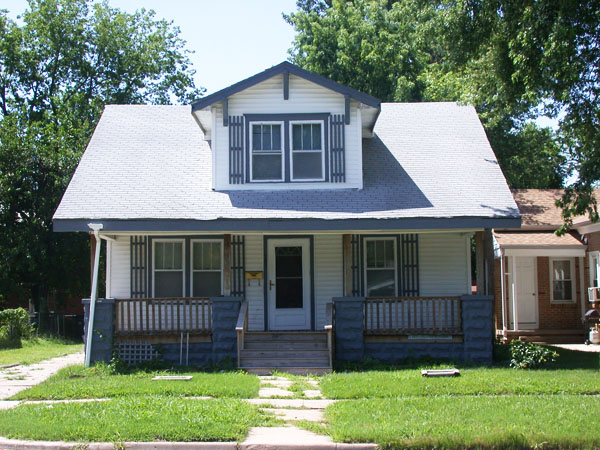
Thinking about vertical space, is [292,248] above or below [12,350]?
above

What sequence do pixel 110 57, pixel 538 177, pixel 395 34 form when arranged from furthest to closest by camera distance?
pixel 110 57 < pixel 395 34 < pixel 538 177

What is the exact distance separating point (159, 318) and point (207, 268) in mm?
2238

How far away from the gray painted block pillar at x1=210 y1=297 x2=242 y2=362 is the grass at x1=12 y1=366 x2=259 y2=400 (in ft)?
4.30

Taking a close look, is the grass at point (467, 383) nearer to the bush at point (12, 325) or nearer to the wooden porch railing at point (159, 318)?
the wooden porch railing at point (159, 318)

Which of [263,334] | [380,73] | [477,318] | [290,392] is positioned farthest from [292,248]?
[380,73]

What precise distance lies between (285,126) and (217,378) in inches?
259

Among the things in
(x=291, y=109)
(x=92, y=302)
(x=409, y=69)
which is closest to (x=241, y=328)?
(x=92, y=302)

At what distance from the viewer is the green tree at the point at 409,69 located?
1794 centimetres

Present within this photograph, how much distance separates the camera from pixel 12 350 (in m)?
20.1

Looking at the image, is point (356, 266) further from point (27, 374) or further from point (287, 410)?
point (27, 374)

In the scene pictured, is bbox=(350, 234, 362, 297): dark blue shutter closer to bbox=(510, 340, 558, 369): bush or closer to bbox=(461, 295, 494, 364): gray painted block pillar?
bbox=(461, 295, 494, 364): gray painted block pillar

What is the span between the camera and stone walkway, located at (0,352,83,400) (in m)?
12.4

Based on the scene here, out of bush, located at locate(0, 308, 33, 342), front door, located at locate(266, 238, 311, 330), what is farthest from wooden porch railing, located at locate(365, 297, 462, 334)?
bush, located at locate(0, 308, 33, 342)

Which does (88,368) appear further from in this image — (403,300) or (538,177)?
(538,177)
